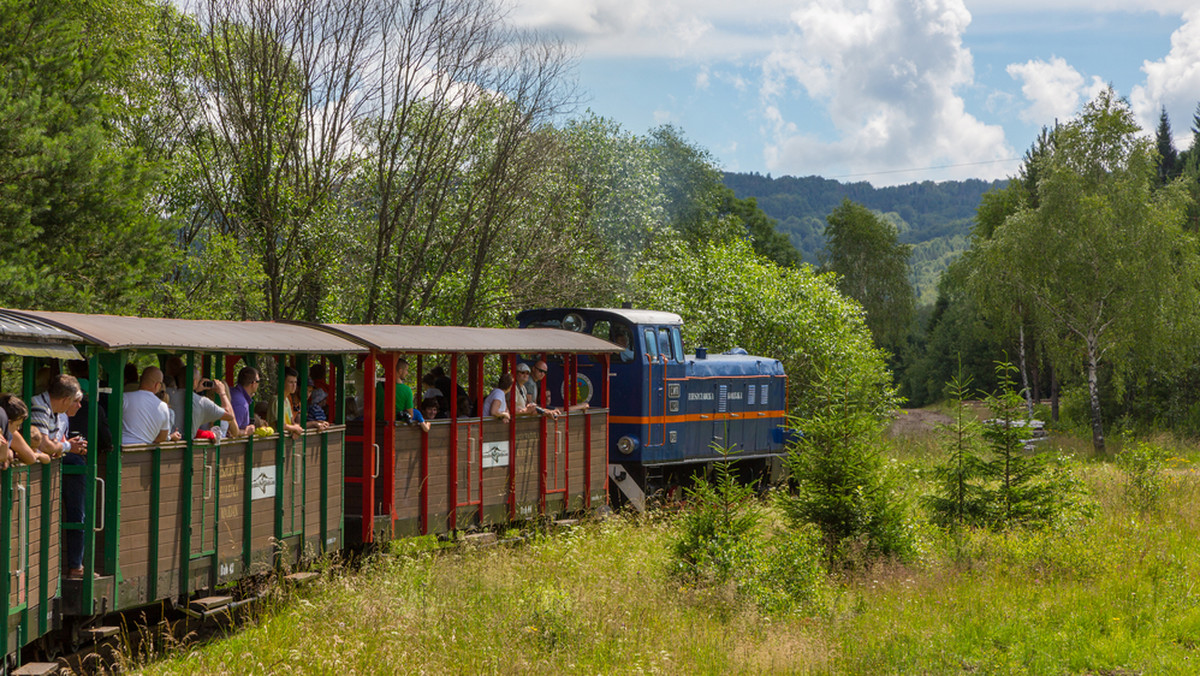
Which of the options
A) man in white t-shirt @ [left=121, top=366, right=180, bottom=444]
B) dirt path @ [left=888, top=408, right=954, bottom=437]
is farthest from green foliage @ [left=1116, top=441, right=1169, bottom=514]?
dirt path @ [left=888, top=408, right=954, bottom=437]

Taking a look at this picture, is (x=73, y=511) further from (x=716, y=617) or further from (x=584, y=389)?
(x=584, y=389)

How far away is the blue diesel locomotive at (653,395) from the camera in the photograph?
55.2ft

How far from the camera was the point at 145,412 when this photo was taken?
327 inches

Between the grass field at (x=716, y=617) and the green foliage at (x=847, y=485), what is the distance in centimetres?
35

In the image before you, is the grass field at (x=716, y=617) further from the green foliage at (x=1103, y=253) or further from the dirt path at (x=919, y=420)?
the dirt path at (x=919, y=420)

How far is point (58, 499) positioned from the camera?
7.57 meters

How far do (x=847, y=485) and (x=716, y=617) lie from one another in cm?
288

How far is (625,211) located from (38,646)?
106 ft

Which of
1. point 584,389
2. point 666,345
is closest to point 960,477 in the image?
point 666,345

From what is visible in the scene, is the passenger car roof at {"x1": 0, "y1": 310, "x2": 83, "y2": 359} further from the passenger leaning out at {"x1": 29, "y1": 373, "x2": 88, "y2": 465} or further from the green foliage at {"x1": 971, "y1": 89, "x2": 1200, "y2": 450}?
the green foliage at {"x1": 971, "y1": 89, "x2": 1200, "y2": 450}

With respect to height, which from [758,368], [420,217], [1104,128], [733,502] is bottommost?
[733,502]

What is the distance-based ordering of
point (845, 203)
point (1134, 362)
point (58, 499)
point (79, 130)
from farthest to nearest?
point (845, 203) < point (1134, 362) < point (79, 130) < point (58, 499)

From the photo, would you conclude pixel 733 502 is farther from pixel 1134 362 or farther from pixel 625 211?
pixel 1134 362

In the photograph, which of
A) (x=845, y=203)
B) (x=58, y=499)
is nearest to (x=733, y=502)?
(x=58, y=499)
